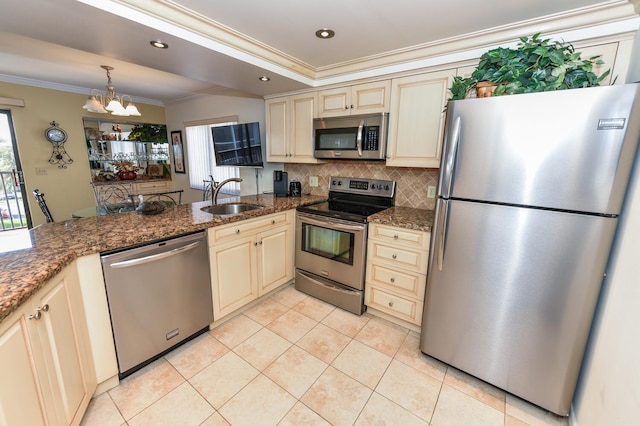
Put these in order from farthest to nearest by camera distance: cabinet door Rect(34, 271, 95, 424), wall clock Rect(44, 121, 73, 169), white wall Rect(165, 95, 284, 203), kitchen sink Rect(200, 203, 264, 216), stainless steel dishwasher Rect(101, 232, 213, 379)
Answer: wall clock Rect(44, 121, 73, 169) < white wall Rect(165, 95, 284, 203) < kitchen sink Rect(200, 203, 264, 216) < stainless steel dishwasher Rect(101, 232, 213, 379) < cabinet door Rect(34, 271, 95, 424)

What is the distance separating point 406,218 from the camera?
2156mm

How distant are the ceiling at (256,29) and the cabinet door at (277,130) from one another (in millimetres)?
365

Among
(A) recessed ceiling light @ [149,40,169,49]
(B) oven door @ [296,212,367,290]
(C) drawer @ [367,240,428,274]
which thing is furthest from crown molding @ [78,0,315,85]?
Answer: (C) drawer @ [367,240,428,274]

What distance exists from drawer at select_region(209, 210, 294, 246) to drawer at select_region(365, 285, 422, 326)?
103 cm

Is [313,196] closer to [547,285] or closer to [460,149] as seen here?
[460,149]

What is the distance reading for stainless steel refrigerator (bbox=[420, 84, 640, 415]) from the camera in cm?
119

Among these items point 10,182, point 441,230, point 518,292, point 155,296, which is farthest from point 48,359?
point 10,182

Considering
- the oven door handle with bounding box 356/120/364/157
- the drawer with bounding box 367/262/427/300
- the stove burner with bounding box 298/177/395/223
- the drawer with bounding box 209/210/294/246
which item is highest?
the oven door handle with bounding box 356/120/364/157

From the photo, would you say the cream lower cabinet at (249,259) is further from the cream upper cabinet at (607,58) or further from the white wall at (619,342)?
the cream upper cabinet at (607,58)

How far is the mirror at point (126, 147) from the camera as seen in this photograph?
4.96m

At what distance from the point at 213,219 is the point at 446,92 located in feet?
6.63

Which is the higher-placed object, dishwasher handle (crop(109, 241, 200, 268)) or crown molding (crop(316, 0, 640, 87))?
crown molding (crop(316, 0, 640, 87))

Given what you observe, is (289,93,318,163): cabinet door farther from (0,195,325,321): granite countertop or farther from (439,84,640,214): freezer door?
(439,84,640,214): freezer door

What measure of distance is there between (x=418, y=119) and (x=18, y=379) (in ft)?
8.60
